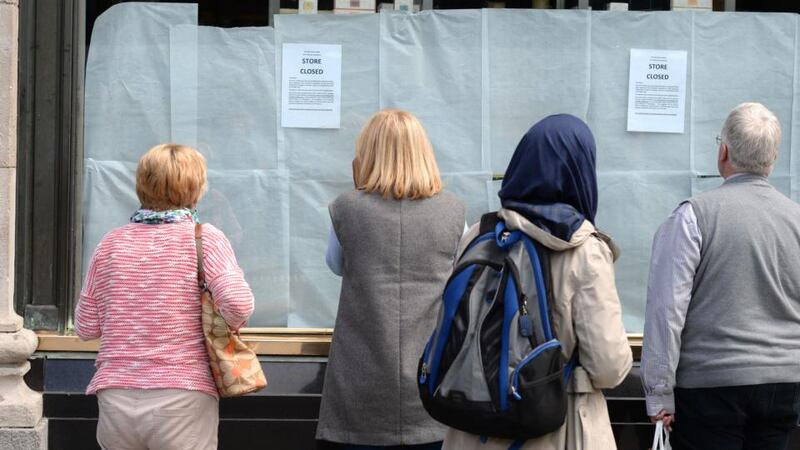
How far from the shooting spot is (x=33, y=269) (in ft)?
19.5

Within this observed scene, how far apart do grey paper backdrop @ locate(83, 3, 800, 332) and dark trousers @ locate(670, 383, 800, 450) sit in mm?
1946

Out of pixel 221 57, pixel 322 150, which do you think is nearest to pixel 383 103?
pixel 322 150

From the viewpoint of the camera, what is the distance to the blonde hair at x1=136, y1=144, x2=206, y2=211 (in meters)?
4.28

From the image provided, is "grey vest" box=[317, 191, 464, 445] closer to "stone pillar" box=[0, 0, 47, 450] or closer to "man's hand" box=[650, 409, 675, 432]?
"man's hand" box=[650, 409, 675, 432]

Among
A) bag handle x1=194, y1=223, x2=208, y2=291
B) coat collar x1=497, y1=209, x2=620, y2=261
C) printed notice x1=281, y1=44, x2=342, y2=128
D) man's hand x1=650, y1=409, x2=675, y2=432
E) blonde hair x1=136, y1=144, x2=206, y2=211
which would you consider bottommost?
man's hand x1=650, y1=409, x2=675, y2=432

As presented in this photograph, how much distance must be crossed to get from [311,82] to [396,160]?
5.72ft

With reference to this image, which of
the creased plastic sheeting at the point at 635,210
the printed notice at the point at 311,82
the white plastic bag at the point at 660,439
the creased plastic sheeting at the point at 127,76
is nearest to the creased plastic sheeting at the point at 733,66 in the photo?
the creased plastic sheeting at the point at 635,210

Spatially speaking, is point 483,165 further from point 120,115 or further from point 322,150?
point 120,115

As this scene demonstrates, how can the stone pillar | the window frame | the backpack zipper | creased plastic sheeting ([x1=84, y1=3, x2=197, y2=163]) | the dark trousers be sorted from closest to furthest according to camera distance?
the backpack zipper < the dark trousers < the stone pillar < the window frame < creased plastic sheeting ([x1=84, y1=3, x2=197, y2=163])

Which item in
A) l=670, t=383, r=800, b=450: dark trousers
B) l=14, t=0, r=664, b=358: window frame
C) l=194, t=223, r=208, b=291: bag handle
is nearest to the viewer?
l=670, t=383, r=800, b=450: dark trousers

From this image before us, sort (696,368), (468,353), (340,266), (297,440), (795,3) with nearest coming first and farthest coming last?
(468,353) → (696,368) → (340,266) → (297,440) → (795,3)

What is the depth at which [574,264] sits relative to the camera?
3.49 meters

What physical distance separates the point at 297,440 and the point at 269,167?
4.49 ft

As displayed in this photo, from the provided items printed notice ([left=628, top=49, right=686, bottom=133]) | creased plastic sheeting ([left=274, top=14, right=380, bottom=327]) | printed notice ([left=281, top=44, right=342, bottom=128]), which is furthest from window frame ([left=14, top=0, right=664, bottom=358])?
printed notice ([left=628, top=49, right=686, bottom=133])
